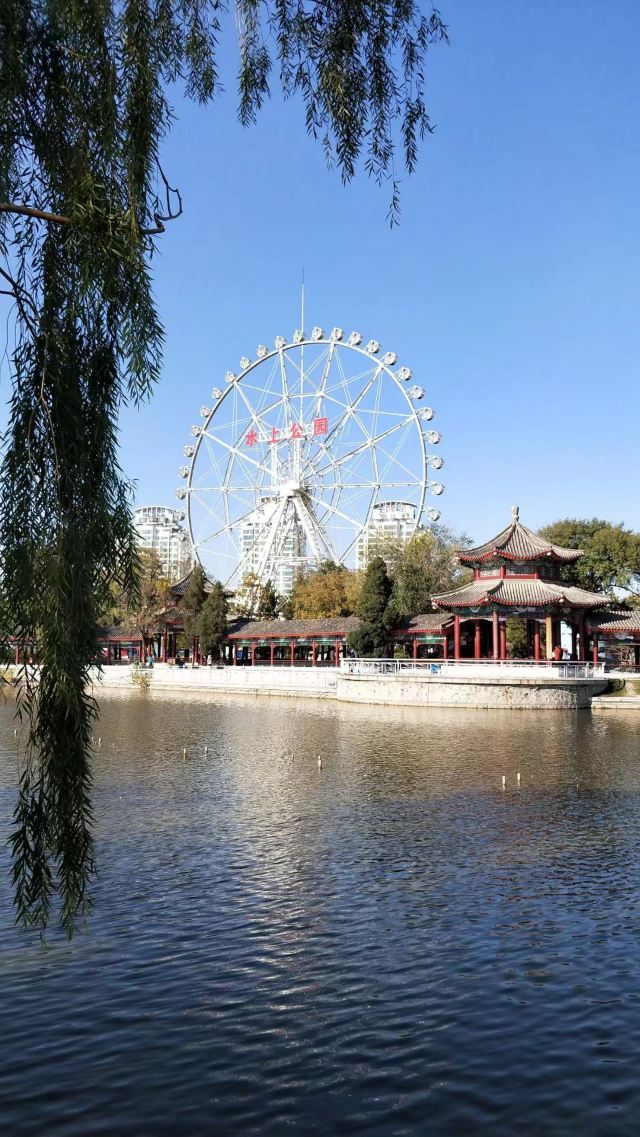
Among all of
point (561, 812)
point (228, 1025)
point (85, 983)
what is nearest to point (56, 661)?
point (228, 1025)

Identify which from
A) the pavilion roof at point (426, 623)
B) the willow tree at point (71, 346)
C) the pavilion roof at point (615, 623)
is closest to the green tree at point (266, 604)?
the pavilion roof at point (426, 623)

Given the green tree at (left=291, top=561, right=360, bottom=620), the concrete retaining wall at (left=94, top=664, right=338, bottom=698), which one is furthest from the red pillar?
the green tree at (left=291, top=561, right=360, bottom=620)

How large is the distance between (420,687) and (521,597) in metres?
6.31

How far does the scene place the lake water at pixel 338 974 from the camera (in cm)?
628

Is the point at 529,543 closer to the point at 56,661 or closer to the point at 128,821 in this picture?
the point at 128,821

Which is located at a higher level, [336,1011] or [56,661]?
[56,661]

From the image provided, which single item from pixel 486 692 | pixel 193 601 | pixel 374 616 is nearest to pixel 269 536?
pixel 193 601

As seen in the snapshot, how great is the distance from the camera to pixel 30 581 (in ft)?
15.2

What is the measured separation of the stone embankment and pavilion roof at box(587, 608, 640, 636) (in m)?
5.89

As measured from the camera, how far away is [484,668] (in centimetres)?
3775

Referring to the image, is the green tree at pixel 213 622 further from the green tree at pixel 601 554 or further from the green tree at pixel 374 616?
the green tree at pixel 601 554

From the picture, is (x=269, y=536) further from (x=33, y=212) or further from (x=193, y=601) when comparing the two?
(x=33, y=212)

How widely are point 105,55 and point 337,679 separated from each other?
3892 cm

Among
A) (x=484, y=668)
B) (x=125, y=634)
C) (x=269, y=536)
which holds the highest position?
(x=269, y=536)
